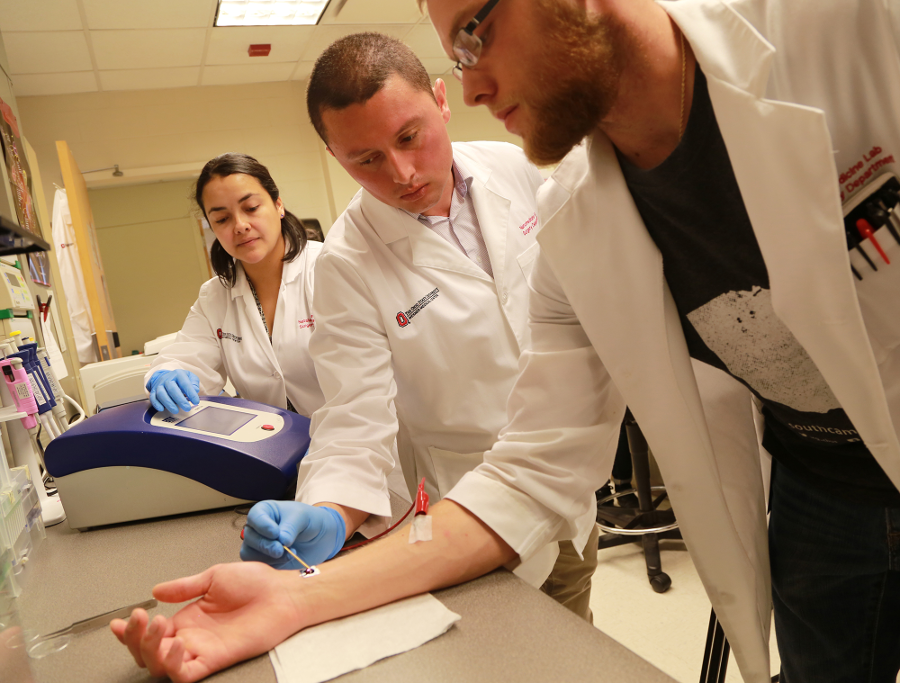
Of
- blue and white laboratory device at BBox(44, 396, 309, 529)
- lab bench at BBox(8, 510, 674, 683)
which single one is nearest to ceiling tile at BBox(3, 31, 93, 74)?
blue and white laboratory device at BBox(44, 396, 309, 529)

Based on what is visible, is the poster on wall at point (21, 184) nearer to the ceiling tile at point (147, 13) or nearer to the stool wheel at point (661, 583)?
the ceiling tile at point (147, 13)

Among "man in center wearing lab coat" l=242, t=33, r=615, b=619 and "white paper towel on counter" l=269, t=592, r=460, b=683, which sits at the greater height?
"man in center wearing lab coat" l=242, t=33, r=615, b=619

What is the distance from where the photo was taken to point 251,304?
1963 mm

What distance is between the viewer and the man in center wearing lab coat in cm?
116

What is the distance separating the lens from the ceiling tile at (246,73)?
4.59m

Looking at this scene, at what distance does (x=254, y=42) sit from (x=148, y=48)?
673 millimetres

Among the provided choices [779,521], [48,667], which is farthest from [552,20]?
[48,667]

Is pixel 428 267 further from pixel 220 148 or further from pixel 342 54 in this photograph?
pixel 220 148

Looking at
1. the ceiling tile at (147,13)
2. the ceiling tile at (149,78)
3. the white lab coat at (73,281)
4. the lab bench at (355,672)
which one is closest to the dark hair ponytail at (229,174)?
the lab bench at (355,672)

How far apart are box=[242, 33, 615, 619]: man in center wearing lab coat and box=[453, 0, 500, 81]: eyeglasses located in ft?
1.21

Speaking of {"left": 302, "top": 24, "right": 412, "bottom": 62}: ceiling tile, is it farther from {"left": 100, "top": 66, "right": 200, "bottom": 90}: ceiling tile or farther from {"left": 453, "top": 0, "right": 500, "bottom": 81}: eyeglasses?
{"left": 453, "top": 0, "right": 500, "bottom": 81}: eyeglasses

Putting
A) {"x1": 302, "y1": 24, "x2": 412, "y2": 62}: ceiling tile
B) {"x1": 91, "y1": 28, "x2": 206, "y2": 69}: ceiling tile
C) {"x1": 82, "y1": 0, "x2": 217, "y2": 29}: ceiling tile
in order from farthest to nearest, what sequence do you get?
{"x1": 302, "y1": 24, "x2": 412, "y2": 62}: ceiling tile, {"x1": 91, "y1": 28, "x2": 206, "y2": 69}: ceiling tile, {"x1": 82, "y1": 0, "x2": 217, "y2": 29}: ceiling tile

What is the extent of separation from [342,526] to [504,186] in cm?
91

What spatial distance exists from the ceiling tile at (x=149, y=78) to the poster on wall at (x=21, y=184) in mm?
1430
